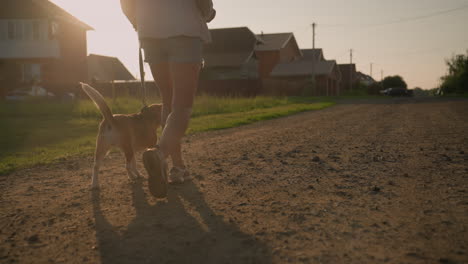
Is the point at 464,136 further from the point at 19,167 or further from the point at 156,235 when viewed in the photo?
the point at 19,167

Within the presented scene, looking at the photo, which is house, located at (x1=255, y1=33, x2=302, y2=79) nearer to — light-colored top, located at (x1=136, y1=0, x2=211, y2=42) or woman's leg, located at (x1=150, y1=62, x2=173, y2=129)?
woman's leg, located at (x1=150, y1=62, x2=173, y2=129)

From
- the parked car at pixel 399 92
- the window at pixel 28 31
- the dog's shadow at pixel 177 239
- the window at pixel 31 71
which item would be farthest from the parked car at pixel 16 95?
the parked car at pixel 399 92

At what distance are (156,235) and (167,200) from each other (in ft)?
2.68

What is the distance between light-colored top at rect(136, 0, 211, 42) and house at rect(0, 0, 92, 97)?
28176 millimetres

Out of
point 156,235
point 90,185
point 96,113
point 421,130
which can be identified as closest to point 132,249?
point 156,235

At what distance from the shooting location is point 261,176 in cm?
379

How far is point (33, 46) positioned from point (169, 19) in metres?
29.4

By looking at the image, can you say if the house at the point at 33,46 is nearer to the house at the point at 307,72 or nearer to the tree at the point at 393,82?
the house at the point at 307,72

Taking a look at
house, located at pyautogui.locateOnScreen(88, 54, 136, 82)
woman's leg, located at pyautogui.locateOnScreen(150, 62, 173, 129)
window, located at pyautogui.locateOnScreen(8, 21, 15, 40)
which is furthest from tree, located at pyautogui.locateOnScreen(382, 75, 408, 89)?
woman's leg, located at pyautogui.locateOnScreen(150, 62, 173, 129)

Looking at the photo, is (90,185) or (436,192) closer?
(436,192)

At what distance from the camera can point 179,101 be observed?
124 inches

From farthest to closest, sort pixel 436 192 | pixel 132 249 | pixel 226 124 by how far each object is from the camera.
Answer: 1. pixel 226 124
2. pixel 436 192
3. pixel 132 249

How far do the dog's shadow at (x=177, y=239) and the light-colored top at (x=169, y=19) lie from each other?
1.32m

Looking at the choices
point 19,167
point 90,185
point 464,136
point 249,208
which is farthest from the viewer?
point 464,136
